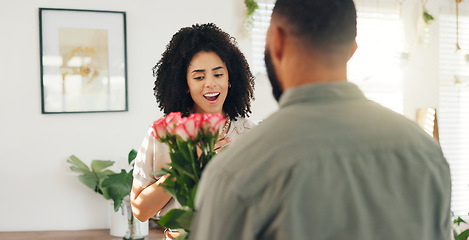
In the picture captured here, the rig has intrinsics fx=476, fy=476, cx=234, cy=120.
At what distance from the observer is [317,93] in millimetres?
634

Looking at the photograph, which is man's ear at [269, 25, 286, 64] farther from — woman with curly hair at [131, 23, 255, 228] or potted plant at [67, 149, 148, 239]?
potted plant at [67, 149, 148, 239]

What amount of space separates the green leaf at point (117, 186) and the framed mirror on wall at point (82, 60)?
454mm

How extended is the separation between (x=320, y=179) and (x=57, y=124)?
8.66 feet

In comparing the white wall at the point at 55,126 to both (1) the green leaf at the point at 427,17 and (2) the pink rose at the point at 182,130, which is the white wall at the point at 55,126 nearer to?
(1) the green leaf at the point at 427,17

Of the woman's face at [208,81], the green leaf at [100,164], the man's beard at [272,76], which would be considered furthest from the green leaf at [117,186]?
the man's beard at [272,76]

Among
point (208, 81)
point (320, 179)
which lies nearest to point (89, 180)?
point (208, 81)

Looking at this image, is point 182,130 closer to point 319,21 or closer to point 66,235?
point 319,21

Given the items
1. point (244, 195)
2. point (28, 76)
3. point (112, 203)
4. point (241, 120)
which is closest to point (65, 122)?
point (28, 76)

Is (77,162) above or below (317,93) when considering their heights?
below

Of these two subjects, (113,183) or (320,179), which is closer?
(320,179)

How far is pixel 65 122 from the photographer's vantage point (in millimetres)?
2936

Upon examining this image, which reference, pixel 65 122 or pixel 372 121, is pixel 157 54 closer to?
pixel 65 122

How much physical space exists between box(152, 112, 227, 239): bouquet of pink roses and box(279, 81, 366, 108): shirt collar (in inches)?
8.6

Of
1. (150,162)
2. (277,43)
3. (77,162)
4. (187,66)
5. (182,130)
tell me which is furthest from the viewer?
(77,162)
